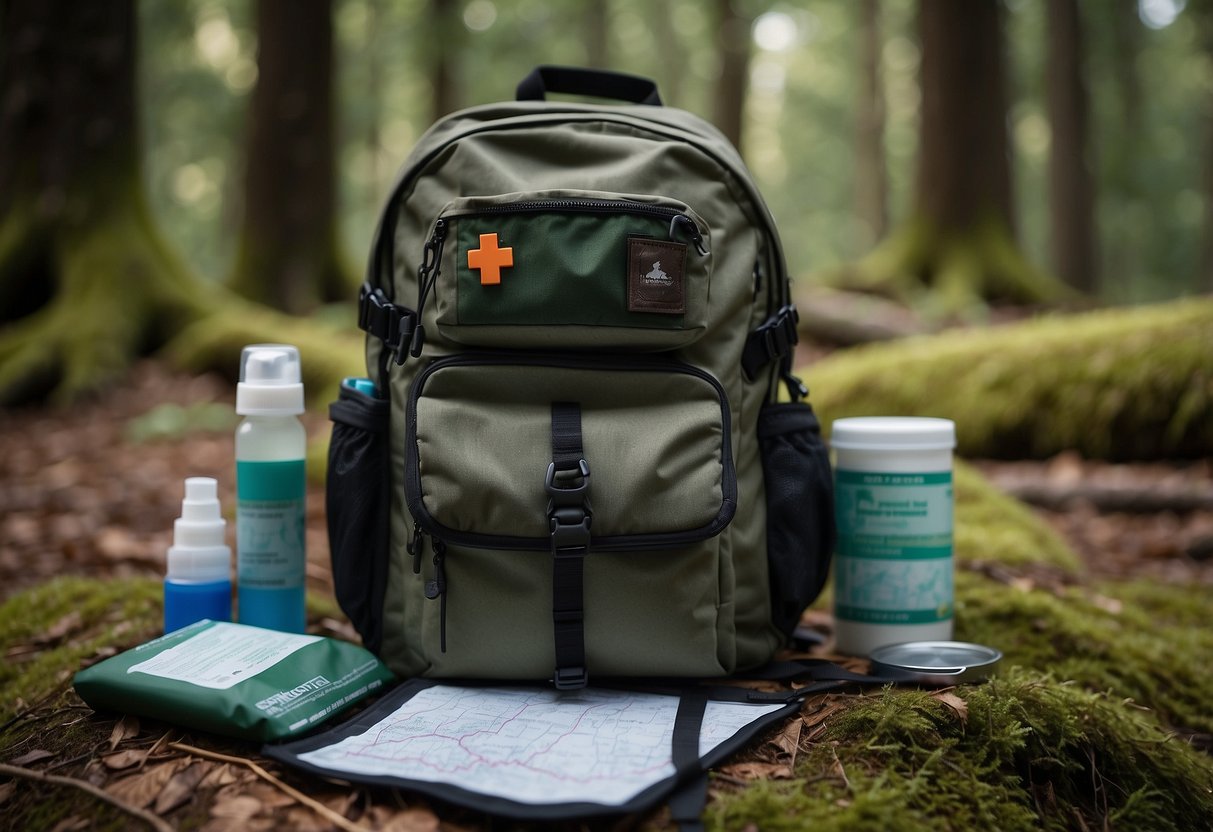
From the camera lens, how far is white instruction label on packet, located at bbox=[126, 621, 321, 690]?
1.68 metres

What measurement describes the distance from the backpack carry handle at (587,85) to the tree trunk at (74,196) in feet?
15.3

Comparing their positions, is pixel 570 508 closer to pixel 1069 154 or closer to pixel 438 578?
pixel 438 578

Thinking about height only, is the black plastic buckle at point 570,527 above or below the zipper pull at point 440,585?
above

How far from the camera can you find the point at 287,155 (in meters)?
7.67

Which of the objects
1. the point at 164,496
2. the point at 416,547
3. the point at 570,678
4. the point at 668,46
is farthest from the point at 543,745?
the point at 668,46

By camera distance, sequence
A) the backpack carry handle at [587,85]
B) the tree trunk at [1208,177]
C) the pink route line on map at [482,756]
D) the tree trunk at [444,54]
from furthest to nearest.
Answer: the tree trunk at [1208,177] < the tree trunk at [444,54] < the backpack carry handle at [587,85] < the pink route line on map at [482,756]

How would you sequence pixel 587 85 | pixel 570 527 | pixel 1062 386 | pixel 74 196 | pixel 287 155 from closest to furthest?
pixel 570 527
pixel 587 85
pixel 1062 386
pixel 74 196
pixel 287 155

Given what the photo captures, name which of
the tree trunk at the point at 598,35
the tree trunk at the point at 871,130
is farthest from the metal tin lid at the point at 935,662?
the tree trunk at the point at 598,35

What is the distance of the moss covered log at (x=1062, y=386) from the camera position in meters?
4.25

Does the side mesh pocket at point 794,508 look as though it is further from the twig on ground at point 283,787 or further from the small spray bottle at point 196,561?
the small spray bottle at point 196,561

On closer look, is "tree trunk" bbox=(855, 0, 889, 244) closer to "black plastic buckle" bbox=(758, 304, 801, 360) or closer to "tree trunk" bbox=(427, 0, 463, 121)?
"tree trunk" bbox=(427, 0, 463, 121)

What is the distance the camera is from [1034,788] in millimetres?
1654

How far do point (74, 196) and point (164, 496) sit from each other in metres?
3.11

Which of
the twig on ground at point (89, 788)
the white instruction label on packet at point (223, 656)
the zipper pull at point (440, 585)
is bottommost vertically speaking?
the twig on ground at point (89, 788)
